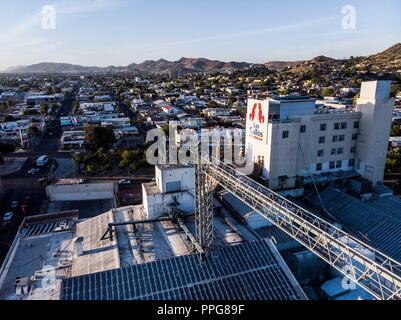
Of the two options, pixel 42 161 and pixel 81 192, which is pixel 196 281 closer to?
pixel 81 192

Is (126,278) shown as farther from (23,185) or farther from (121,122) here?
(121,122)

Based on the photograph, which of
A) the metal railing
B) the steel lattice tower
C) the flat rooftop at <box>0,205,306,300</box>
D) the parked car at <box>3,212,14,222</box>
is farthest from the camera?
the parked car at <box>3,212,14,222</box>

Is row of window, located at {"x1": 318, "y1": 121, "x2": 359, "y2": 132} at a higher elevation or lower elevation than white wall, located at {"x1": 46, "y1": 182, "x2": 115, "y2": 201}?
higher

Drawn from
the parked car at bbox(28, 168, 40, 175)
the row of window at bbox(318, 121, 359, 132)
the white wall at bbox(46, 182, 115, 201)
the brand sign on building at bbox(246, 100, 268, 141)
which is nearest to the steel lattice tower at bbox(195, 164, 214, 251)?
the brand sign on building at bbox(246, 100, 268, 141)

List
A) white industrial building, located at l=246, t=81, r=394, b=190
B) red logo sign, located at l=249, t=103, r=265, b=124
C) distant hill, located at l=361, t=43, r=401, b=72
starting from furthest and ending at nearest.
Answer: distant hill, located at l=361, t=43, r=401, b=72, red logo sign, located at l=249, t=103, r=265, b=124, white industrial building, located at l=246, t=81, r=394, b=190

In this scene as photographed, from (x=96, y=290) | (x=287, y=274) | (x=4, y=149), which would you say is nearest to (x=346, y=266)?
(x=287, y=274)

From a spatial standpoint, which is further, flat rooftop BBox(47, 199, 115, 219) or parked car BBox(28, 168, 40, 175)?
parked car BBox(28, 168, 40, 175)

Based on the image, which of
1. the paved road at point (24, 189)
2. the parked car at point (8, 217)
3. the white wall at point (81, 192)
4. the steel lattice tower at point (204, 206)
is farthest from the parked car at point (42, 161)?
the steel lattice tower at point (204, 206)
